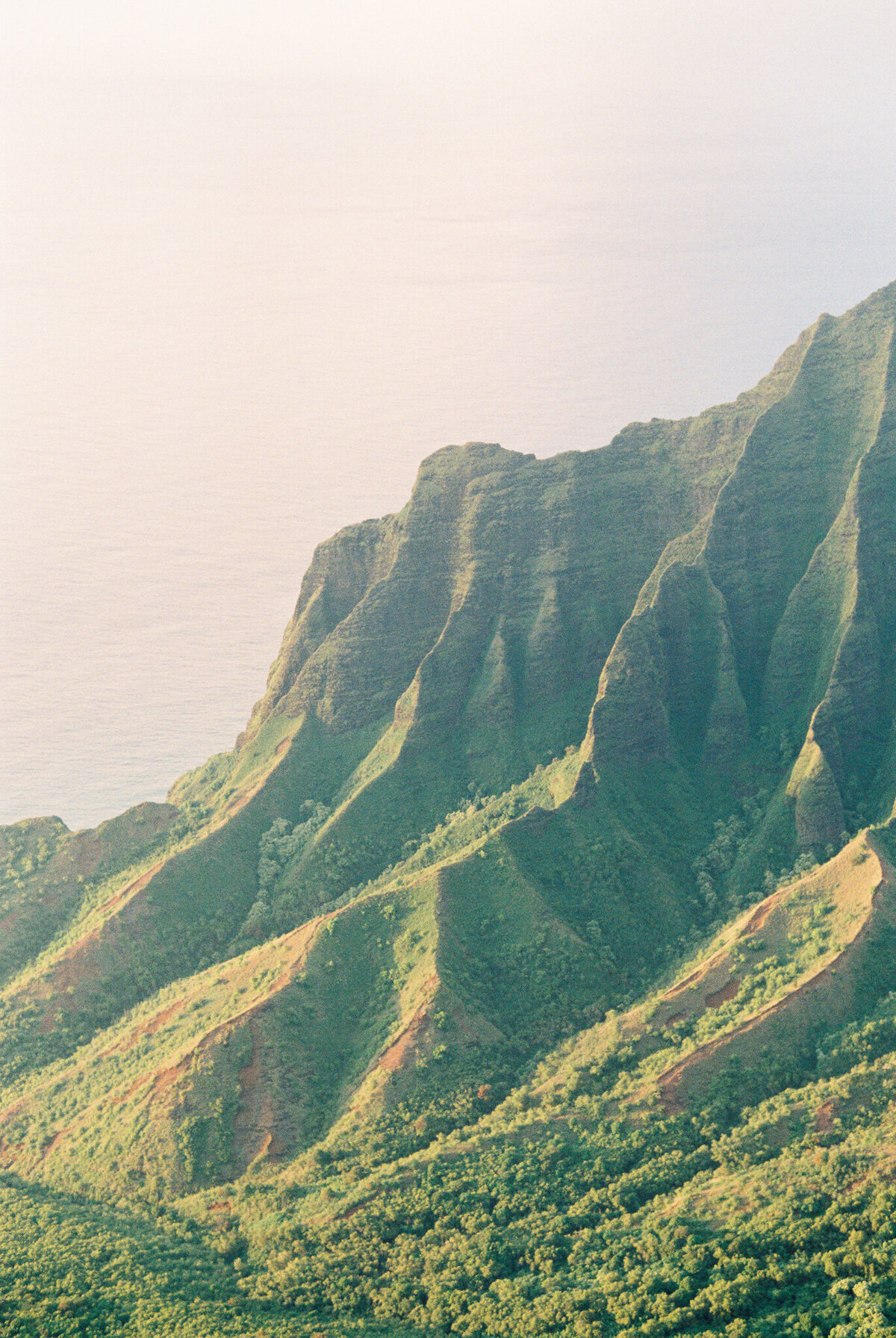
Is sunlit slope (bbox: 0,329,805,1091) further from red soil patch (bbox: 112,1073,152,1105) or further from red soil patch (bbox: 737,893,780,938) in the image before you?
red soil patch (bbox: 737,893,780,938)

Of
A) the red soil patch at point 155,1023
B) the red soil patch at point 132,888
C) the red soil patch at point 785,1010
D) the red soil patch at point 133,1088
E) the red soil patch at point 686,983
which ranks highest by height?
the red soil patch at point 132,888

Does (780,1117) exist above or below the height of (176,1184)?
below

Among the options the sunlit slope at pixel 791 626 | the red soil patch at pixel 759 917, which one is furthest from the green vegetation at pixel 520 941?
the red soil patch at pixel 759 917

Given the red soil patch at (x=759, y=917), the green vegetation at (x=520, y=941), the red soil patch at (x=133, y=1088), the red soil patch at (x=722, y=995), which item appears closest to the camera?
the green vegetation at (x=520, y=941)

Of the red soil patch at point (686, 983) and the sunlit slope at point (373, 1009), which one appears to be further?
the sunlit slope at point (373, 1009)

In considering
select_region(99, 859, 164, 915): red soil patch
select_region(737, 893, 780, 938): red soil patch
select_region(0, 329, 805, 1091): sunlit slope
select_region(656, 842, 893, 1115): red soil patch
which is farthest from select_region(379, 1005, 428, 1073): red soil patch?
select_region(99, 859, 164, 915): red soil patch

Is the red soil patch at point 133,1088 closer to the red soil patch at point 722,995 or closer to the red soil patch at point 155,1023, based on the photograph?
the red soil patch at point 155,1023

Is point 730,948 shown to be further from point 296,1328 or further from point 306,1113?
point 296,1328

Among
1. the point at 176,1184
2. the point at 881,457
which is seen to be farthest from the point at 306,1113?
the point at 881,457
